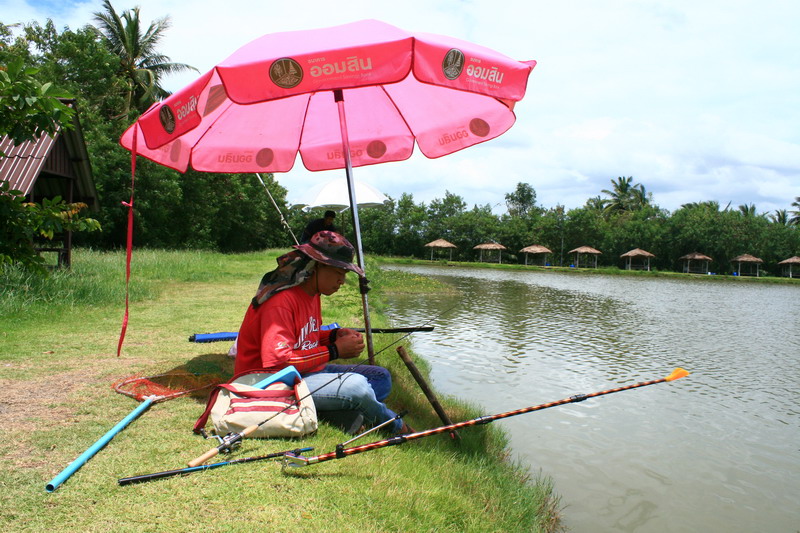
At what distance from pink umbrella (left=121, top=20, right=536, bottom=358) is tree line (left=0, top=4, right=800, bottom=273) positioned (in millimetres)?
1114

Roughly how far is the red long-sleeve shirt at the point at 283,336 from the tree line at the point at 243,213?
1470 mm

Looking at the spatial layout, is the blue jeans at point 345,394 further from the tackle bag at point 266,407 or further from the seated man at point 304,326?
the tackle bag at point 266,407

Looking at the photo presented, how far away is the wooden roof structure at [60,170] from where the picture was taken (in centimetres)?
866

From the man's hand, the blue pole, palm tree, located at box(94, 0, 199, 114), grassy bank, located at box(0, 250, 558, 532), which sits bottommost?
grassy bank, located at box(0, 250, 558, 532)

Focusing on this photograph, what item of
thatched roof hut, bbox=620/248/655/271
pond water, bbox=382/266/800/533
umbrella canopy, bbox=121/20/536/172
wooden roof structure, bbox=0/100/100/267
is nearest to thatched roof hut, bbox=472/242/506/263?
thatched roof hut, bbox=620/248/655/271

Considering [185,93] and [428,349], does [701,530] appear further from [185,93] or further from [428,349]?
[428,349]

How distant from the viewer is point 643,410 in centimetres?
609

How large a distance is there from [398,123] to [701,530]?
3913 millimetres

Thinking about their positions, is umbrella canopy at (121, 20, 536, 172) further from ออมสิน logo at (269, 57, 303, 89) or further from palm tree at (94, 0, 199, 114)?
palm tree at (94, 0, 199, 114)

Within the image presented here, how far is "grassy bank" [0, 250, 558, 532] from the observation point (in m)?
2.22

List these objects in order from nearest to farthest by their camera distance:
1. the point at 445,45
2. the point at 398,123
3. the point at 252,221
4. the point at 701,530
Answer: the point at 445,45
the point at 701,530
the point at 398,123
the point at 252,221

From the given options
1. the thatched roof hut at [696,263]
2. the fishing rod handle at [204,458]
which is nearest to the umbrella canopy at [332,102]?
the fishing rod handle at [204,458]

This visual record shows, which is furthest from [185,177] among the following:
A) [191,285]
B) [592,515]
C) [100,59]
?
[592,515]

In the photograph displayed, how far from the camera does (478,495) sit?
10.7 feet
